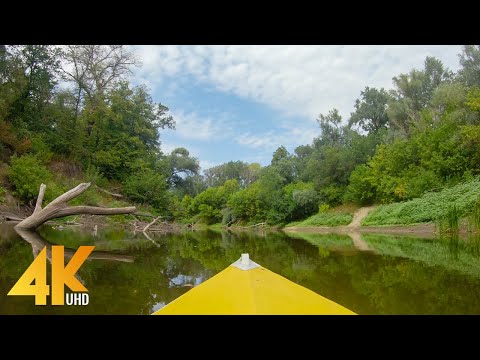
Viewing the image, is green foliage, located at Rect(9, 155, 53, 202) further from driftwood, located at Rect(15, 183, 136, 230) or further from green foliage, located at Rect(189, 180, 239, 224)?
green foliage, located at Rect(189, 180, 239, 224)

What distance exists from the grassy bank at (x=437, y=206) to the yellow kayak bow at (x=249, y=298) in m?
12.3

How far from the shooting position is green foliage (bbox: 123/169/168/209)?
25109mm

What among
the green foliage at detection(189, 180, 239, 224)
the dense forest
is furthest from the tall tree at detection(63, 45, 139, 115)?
the green foliage at detection(189, 180, 239, 224)

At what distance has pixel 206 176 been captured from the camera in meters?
43.8

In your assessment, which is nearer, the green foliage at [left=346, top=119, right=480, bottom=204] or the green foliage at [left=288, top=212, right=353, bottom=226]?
the green foliage at [left=346, top=119, right=480, bottom=204]

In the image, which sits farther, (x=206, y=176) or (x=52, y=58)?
(x=206, y=176)

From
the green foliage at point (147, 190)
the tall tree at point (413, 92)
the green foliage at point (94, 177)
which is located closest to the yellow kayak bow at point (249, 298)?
the green foliage at point (94, 177)

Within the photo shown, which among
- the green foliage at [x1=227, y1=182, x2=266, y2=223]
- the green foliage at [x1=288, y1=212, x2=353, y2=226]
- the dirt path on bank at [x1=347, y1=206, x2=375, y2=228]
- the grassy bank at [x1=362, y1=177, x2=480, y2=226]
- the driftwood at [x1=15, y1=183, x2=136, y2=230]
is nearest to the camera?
the driftwood at [x1=15, y1=183, x2=136, y2=230]

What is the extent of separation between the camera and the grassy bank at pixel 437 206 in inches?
520

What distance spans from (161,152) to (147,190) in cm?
694

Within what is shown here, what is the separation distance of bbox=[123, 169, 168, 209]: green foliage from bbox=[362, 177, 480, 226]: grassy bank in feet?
49.1
